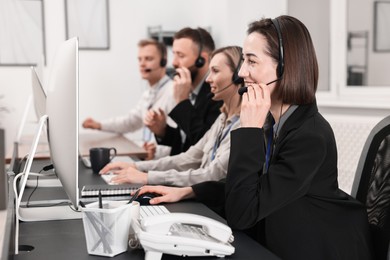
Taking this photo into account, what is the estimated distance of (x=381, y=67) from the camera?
3395 mm

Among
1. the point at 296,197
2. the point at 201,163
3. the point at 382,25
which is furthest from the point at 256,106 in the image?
the point at 382,25

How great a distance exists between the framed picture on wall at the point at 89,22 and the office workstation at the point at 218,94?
0.02 m

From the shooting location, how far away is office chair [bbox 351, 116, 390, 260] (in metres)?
1.43

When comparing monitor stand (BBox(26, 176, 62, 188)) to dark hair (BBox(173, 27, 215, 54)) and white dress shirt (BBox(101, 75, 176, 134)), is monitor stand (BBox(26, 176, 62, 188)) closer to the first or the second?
dark hair (BBox(173, 27, 215, 54))

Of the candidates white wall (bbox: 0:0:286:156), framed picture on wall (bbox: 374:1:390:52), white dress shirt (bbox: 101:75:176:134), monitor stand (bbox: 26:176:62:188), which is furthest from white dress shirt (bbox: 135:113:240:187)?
white wall (bbox: 0:0:286:156)

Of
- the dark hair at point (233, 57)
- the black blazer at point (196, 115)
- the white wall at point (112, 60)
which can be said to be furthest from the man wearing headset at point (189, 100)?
the white wall at point (112, 60)

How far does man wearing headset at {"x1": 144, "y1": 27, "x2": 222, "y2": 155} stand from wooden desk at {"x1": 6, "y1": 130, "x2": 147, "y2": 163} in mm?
201

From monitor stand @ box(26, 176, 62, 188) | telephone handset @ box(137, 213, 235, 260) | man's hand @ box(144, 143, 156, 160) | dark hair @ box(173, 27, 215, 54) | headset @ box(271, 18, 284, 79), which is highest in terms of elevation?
dark hair @ box(173, 27, 215, 54)

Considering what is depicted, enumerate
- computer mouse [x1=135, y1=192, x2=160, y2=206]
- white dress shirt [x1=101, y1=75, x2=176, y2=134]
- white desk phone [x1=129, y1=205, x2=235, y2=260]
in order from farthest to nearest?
white dress shirt [x1=101, y1=75, x2=176, y2=134]
computer mouse [x1=135, y1=192, x2=160, y2=206]
white desk phone [x1=129, y1=205, x2=235, y2=260]

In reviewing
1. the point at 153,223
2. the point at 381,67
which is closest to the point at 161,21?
the point at 381,67

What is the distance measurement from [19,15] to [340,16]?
10.1ft

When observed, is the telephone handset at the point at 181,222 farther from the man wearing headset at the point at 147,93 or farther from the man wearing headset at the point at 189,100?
the man wearing headset at the point at 147,93

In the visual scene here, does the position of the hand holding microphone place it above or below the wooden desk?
above

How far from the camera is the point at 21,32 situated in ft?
16.7
